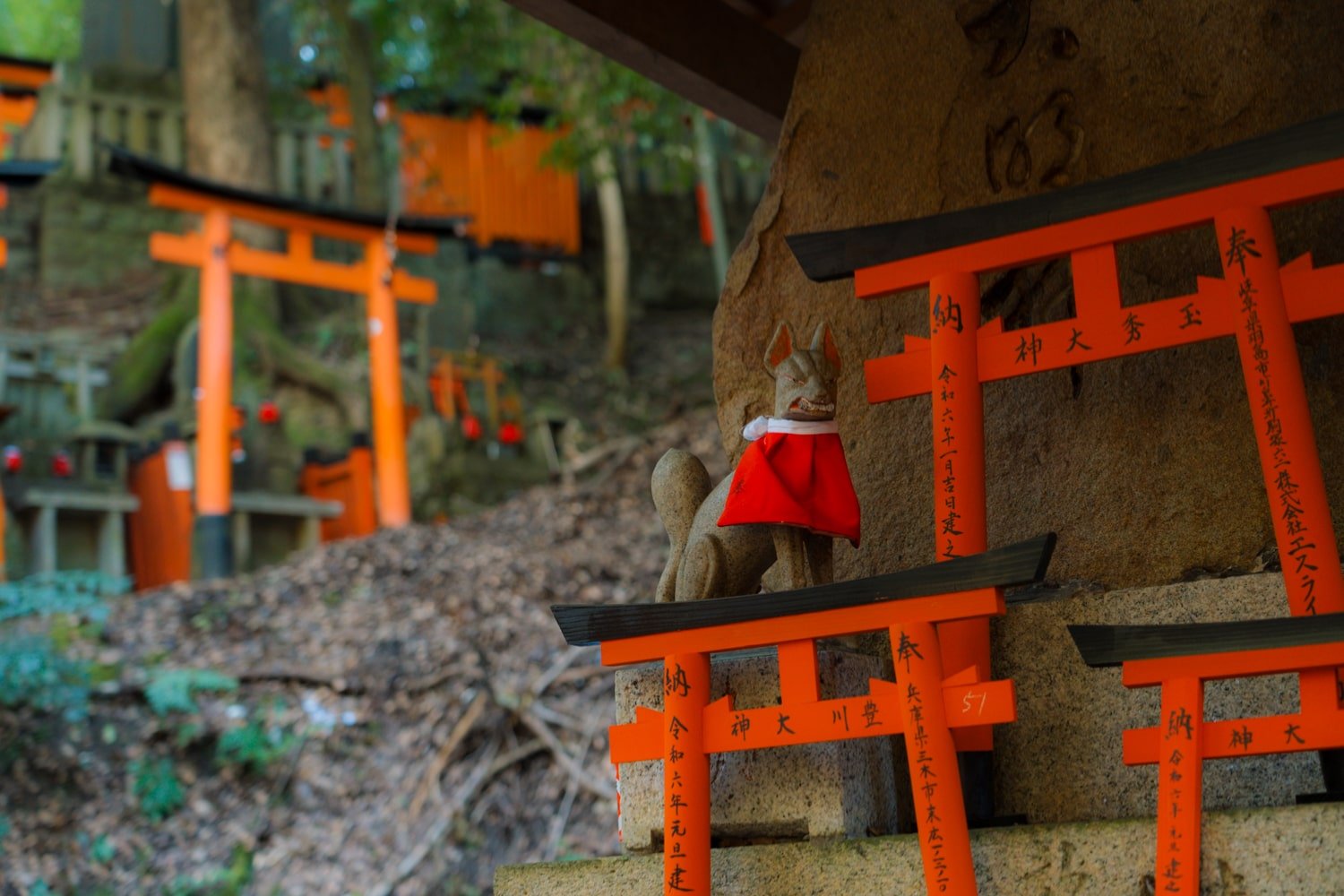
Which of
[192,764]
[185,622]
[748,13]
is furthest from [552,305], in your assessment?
[748,13]

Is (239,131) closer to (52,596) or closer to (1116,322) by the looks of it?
(52,596)

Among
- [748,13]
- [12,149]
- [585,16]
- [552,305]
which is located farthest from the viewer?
[552,305]

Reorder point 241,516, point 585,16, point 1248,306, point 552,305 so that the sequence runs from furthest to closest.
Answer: point 552,305 → point 241,516 → point 585,16 → point 1248,306

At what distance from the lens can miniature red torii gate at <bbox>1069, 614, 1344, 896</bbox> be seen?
226 centimetres

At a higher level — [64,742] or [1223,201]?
[1223,201]

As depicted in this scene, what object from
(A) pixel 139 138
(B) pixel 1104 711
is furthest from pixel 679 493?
(A) pixel 139 138

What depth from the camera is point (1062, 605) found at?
301 cm

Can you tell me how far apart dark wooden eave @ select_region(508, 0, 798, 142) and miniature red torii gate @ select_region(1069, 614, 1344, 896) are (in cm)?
250

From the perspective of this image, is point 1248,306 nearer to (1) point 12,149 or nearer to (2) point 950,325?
(2) point 950,325

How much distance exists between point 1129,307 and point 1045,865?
1.08 meters

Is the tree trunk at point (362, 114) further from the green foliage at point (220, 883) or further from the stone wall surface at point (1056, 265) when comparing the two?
the stone wall surface at point (1056, 265)

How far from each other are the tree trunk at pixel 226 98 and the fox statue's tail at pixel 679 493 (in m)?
10.3

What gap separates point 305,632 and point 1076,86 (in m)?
6.41

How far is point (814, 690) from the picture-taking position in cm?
259
